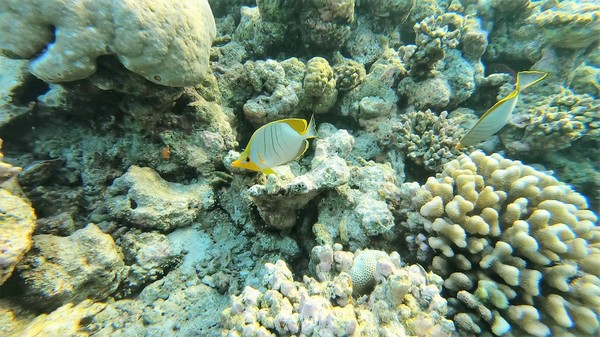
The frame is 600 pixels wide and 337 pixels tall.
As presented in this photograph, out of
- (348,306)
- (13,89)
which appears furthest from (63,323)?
(13,89)

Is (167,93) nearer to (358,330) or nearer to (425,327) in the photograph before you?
(358,330)

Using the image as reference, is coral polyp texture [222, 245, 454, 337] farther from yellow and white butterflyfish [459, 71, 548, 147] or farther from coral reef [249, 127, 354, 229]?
yellow and white butterflyfish [459, 71, 548, 147]

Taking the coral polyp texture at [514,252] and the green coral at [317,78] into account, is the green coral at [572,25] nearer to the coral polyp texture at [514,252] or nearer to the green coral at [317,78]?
the coral polyp texture at [514,252]

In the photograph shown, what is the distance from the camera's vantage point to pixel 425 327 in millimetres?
1875

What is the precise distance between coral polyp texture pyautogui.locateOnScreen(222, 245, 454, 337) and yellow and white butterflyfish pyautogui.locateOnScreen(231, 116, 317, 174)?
921 mm

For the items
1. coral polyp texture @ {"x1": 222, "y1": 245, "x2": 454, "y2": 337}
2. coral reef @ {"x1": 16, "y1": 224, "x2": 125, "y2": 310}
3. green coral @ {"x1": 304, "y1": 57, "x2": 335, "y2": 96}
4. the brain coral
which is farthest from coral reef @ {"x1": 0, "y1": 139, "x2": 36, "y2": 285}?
green coral @ {"x1": 304, "y1": 57, "x2": 335, "y2": 96}

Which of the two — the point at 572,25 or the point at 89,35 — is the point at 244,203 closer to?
the point at 89,35

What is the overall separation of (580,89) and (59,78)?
7132mm

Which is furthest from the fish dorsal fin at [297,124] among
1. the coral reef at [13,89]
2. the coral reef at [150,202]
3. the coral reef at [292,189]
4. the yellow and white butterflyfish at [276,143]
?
the coral reef at [13,89]

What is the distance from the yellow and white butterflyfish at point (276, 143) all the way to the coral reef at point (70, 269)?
1.52 metres

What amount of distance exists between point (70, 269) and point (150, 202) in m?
0.76

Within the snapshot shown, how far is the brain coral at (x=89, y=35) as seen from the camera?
213 cm

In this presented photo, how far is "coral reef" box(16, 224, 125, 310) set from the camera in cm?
203

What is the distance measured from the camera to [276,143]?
1.79 m
